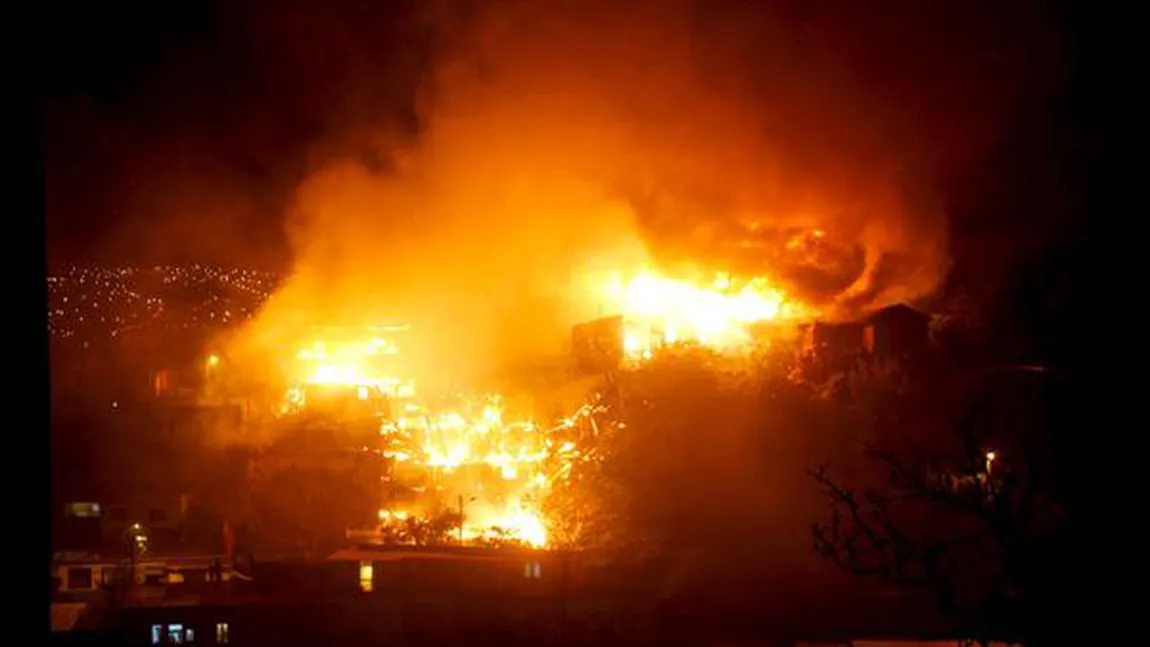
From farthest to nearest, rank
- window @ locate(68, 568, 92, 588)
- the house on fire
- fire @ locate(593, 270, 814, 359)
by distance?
fire @ locate(593, 270, 814, 359)
the house on fire
window @ locate(68, 568, 92, 588)

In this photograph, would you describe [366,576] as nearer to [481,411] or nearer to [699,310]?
[481,411]

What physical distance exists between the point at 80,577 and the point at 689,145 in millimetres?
10194

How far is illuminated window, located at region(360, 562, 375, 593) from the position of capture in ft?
43.5

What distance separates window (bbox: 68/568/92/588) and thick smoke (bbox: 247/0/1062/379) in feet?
18.7

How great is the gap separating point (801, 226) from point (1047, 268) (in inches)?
149

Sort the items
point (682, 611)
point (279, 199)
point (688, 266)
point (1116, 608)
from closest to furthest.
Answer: point (1116, 608) < point (682, 611) < point (688, 266) < point (279, 199)

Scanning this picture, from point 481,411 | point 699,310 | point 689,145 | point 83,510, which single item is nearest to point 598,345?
point 699,310

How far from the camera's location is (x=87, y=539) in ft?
55.5

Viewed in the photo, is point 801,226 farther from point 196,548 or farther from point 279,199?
point 196,548

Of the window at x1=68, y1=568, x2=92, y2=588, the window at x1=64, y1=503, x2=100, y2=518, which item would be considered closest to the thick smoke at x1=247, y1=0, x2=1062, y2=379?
the window at x1=64, y1=503, x2=100, y2=518

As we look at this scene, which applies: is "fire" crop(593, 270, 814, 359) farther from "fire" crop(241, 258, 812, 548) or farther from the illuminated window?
the illuminated window

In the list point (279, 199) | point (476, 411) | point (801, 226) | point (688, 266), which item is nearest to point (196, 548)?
point (476, 411)

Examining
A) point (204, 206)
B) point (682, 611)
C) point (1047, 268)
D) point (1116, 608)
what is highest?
point (204, 206)

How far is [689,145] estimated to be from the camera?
57.7 feet
